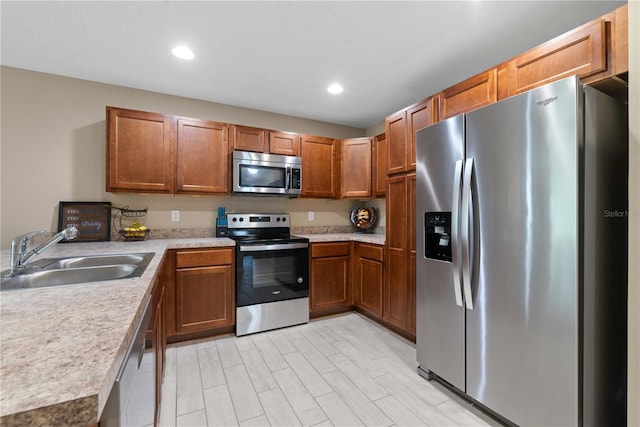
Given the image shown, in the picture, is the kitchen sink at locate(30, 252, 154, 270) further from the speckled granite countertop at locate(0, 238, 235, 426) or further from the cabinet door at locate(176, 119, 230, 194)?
the cabinet door at locate(176, 119, 230, 194)

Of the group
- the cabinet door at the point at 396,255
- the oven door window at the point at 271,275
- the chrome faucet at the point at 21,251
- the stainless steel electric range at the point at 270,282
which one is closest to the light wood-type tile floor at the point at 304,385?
the stainless steel electric range at the point at 270,282

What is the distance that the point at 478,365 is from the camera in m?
1.68

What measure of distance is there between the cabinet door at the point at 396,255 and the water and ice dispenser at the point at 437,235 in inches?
21.2

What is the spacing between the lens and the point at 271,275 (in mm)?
2920

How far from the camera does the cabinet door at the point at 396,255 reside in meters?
2.63

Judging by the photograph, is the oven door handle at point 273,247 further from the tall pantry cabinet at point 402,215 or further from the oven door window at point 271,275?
the tall pantry cabinet at point 402,215

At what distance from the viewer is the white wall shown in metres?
2.50

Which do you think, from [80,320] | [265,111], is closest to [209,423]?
[80,320]

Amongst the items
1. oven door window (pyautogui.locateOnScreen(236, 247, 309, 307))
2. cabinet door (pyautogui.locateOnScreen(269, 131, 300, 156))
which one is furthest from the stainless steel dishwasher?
cabinet door (pyautogui.locateOnScreen(269, 131, 300, 156))

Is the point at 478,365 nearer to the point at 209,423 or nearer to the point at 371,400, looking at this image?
the point at 371,400

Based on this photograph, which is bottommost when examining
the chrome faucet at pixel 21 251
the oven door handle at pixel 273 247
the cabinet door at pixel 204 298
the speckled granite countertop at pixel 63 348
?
the cabinet door at pixel 204 298

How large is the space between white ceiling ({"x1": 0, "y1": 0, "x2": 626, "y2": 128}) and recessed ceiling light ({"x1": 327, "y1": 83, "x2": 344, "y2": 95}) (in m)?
0.06

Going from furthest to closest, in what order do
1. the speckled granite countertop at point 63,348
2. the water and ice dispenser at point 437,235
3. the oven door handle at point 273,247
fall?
the oven door handle at point 273,247
the water and ice dispenser at point 437,235
the speckled granite countertop at point 63,348

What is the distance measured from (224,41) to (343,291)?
2.66 m
